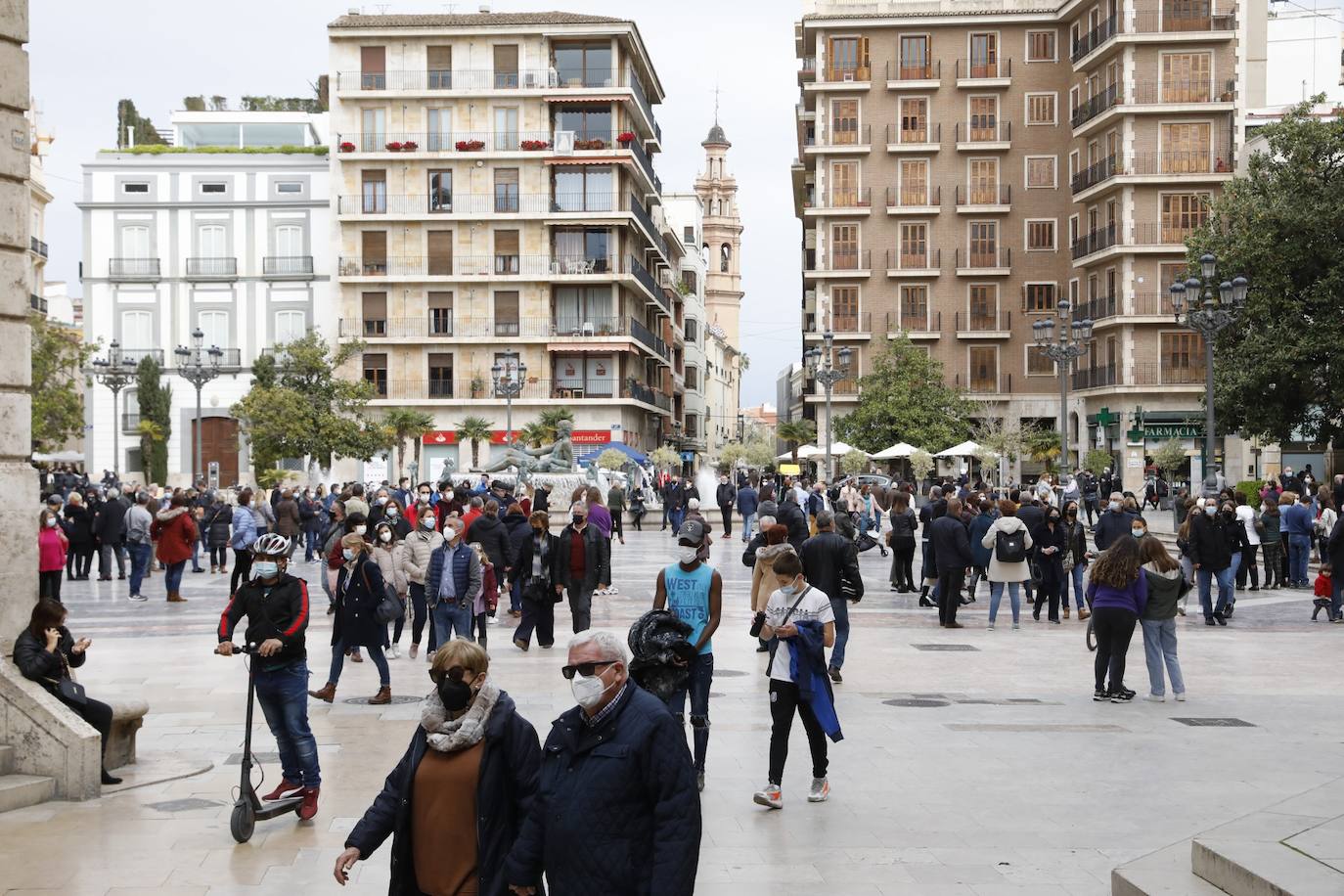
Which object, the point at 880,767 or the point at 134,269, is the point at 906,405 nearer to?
the point at 134,269

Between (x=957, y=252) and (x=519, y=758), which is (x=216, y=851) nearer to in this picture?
(x=519, y=758)

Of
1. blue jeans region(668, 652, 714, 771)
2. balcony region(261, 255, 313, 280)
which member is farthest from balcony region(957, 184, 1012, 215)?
blue jeans region(668, 652, 714, 771)

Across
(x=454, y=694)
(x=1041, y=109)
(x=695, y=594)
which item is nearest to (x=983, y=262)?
(x=1041, y=109)

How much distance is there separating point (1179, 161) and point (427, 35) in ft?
101

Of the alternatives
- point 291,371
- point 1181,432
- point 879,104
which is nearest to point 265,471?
point 291,371

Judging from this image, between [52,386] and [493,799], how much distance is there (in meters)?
46.4

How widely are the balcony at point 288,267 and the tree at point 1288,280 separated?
37.1 metres

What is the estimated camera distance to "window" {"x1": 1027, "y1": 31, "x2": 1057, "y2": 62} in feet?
200

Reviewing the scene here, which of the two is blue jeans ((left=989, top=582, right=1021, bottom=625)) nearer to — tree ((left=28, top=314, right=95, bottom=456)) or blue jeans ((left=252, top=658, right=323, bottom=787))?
blue jeans ((left=252, top=658, right=323, bottom=787))

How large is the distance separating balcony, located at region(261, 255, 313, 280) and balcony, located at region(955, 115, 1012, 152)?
28.0 meters

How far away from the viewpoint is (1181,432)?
54906 millimetres

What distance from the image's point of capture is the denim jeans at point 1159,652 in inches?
500

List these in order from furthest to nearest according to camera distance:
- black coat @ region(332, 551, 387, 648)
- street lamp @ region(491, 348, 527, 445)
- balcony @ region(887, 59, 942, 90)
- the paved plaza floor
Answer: balcony @ region(887, 59, 942, 90) → street lamp @ region(491, 348, 527, 445) → black coat @ region(332, 551, 387, 648) → the paved plaza floor

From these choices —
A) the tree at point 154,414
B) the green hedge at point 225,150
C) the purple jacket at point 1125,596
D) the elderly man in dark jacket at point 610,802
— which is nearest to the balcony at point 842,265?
the green hedge at point 225,150
